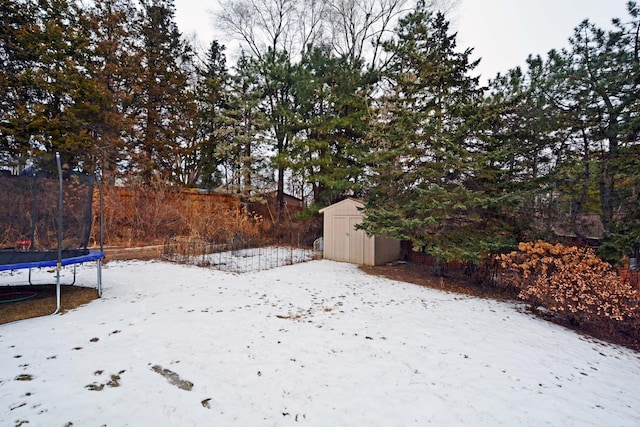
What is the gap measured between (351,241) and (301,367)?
6.03 meters

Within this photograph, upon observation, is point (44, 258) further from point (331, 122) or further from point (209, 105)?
point (209, 105)

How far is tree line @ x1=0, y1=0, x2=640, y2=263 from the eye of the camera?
5031 mm

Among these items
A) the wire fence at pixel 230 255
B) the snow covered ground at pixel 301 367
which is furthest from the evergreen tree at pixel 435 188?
the wire fence at pixel 230 255

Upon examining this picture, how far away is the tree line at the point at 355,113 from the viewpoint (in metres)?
5.03

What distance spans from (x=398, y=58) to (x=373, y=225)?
24.2 feet

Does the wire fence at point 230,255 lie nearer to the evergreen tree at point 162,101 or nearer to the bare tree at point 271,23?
the evergreen tree at point 162,101

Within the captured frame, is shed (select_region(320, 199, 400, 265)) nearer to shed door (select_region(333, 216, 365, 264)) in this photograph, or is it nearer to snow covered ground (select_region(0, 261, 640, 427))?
shed door (select_region(333, 216, 365, 264))

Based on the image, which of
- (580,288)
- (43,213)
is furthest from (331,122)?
(580,288)

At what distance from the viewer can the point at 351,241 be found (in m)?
8.56

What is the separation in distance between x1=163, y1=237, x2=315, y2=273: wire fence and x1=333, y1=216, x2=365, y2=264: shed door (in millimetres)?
1045

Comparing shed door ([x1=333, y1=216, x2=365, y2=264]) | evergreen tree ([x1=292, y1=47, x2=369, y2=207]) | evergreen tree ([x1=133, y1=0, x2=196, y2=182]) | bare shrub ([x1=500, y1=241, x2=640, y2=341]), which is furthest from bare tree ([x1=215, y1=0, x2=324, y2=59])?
bare shrub ([x1=500, y1=241, x2=640, y2=341])

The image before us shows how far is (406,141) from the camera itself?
6.26 m

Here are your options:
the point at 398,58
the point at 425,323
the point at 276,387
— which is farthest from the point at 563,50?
the point at 276,387

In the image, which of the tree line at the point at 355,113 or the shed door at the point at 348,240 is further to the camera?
the shed door at the point at 348,240
